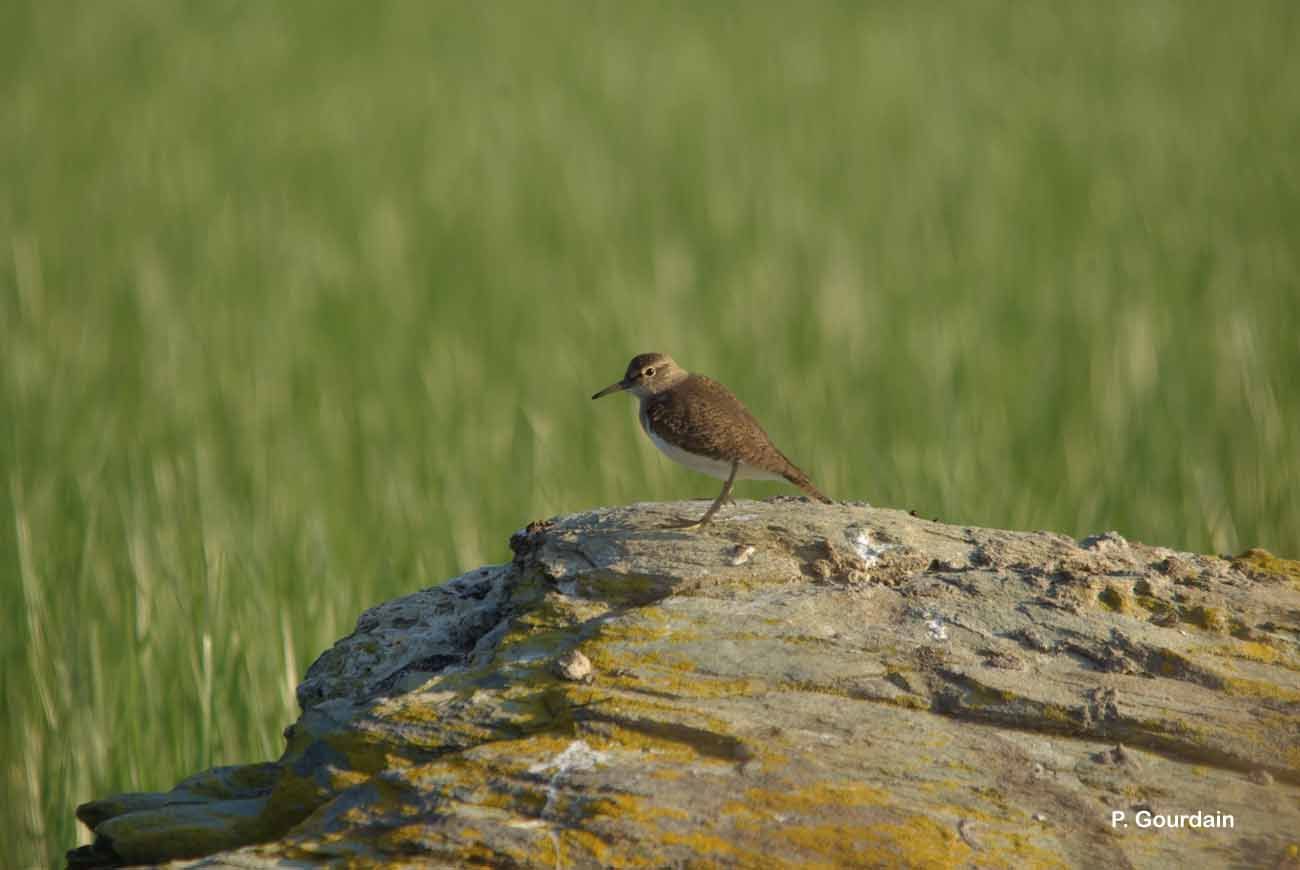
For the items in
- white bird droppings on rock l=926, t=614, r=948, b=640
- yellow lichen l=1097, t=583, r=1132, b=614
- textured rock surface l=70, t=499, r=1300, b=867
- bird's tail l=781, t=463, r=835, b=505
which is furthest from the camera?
bird's tail l=781, t=463, r=835, b=505

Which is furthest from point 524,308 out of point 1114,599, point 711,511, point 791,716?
point 791,716

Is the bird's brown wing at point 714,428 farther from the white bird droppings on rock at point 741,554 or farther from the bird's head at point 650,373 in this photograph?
the white bird droppings on rock at point 741,554

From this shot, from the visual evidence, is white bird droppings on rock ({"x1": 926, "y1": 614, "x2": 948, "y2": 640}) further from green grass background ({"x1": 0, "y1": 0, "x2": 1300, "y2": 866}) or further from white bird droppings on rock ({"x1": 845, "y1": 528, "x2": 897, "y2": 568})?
green grass background ({"x1": 0, "y1": 0, "x2": 1300, "y2": 866})

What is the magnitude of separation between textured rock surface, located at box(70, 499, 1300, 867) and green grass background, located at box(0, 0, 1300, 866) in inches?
95.7

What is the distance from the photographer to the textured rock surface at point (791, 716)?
341 centimetres

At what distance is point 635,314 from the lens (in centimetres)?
1160

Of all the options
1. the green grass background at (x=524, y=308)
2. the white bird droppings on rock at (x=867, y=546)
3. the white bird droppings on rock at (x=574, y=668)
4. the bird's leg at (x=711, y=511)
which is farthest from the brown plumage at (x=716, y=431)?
the green grass background at (x=524, y=308)

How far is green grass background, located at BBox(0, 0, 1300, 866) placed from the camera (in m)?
7.15

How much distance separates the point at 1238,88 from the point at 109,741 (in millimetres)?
16883

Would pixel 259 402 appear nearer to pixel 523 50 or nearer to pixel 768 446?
pixel 768 446

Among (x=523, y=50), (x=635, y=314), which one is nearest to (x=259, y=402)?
(x=635, y=314)

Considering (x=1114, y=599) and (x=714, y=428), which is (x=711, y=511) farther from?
(x=1114, y=599)

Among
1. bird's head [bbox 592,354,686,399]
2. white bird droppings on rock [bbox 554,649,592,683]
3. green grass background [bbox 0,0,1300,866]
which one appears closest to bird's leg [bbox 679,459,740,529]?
white bird droppings on rock [bbox 554,649,592,683]

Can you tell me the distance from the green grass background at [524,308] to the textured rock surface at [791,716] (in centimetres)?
243
